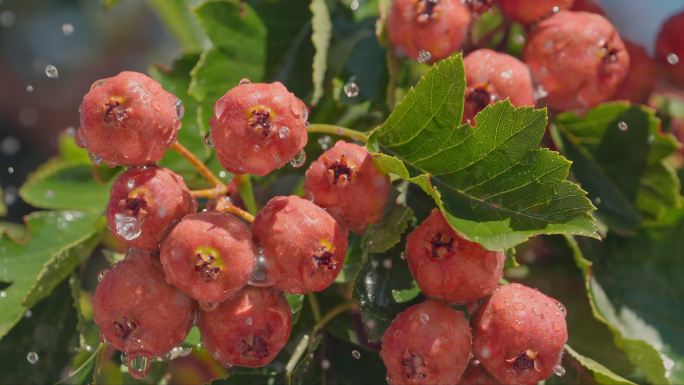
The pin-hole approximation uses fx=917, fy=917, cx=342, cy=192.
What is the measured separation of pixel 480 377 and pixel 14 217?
2028 mm

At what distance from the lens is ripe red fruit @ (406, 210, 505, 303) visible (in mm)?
833

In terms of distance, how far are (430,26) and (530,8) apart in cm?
13

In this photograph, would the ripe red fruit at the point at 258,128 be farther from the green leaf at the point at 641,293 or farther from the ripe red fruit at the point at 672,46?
the ripe red fruit at the point at 672,46

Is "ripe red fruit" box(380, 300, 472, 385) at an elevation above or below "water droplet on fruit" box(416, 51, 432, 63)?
below

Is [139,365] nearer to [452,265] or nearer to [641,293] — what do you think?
[452,265]

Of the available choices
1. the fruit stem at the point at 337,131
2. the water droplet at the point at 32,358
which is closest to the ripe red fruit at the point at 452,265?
the fruit stem at the point at 337,131

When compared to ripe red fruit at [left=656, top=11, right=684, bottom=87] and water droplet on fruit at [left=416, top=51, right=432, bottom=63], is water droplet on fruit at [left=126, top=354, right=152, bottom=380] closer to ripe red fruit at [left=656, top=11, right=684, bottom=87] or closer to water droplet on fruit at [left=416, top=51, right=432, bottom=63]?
water droplet on fruit at [left=416, top=51, right=432, bottom=63]

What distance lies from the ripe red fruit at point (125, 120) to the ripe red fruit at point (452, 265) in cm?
26

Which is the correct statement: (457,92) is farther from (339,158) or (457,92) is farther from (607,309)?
(607,309)

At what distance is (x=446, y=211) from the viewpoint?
828 millimetres

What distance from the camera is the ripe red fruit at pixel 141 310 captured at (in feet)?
2.65

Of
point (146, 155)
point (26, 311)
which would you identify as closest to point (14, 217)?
point (26, 311)

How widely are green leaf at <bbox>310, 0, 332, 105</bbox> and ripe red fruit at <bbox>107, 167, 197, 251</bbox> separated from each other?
Result: 283mm

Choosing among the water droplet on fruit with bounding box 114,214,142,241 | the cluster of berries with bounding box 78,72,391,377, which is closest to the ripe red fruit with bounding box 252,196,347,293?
the cluster of berries with bounding box 78,72,391,377
